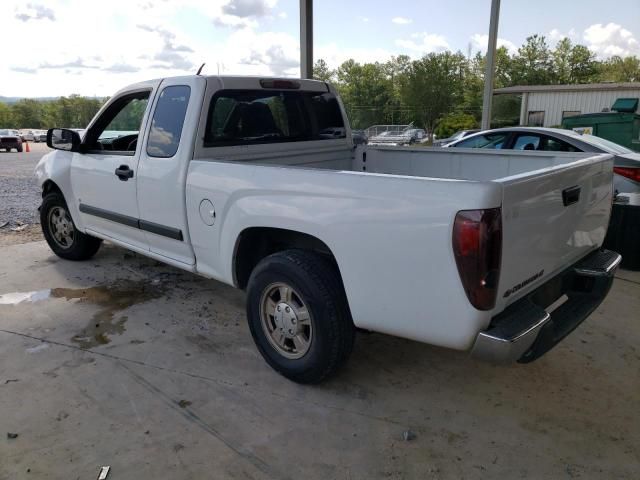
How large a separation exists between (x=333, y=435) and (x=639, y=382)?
2.02m

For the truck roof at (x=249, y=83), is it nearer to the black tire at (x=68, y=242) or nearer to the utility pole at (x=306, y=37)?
the black tire at (x=68, y=242)

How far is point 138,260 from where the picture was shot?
5.82m

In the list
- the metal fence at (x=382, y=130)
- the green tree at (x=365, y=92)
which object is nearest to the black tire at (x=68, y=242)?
the green tree at (x=365, y=92)

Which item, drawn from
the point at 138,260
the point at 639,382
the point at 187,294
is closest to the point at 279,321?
the point at 187,294

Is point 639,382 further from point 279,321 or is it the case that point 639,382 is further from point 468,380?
point 279,321

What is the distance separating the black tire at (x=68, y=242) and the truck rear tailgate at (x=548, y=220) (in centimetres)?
452

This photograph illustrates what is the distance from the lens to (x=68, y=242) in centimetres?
561

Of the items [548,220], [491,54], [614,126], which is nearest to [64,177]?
[548,220]

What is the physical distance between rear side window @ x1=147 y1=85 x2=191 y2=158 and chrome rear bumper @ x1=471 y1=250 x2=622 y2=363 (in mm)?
2526

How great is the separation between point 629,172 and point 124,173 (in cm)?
507

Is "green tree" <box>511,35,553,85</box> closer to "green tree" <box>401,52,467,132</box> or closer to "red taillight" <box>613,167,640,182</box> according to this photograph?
"green tree" <box>401,52,467,132</box>

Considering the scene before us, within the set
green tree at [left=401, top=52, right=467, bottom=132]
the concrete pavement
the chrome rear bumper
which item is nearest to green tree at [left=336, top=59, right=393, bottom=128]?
green tree at [left=401, top=52, right=467, bottom=132]

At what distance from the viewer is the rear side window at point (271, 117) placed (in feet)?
12.4

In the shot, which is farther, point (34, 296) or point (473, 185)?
point (34, 296)
